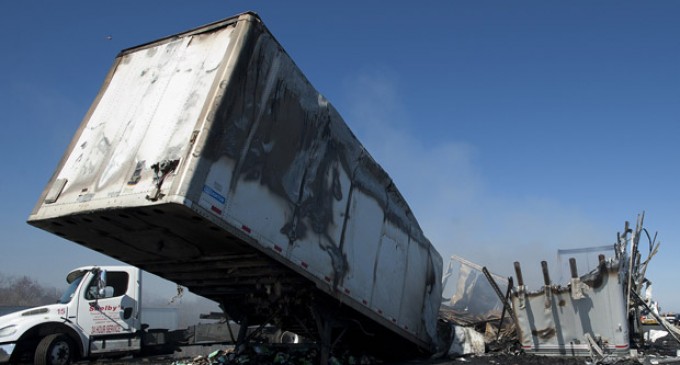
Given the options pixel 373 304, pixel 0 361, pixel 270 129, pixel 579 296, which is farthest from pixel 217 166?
pixel 579 296

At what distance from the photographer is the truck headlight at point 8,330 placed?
892 centimetres

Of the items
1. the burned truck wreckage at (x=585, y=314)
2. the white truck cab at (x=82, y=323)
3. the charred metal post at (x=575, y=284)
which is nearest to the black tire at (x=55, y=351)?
the white truck cab at (x=82, y=323)

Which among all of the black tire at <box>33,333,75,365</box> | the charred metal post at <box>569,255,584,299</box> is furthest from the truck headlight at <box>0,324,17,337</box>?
the charred metal post at <box>569,255,584,299</box>

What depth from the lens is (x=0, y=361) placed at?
28.7ft

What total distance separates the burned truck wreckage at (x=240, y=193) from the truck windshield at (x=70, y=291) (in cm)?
384

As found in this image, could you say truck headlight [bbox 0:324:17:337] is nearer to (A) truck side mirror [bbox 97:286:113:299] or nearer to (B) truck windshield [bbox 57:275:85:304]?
(B) truck windshield [bbox 57:275:85:304]

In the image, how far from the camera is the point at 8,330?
8977mm


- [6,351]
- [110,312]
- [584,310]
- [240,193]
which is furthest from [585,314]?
[6,351]

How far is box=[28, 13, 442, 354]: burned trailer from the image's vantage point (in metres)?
4.88

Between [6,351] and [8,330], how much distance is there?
357 millimetres

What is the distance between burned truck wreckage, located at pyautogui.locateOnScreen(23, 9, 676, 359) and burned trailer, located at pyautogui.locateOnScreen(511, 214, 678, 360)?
19 centimetres

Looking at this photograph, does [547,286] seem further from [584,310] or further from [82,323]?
[82,323]

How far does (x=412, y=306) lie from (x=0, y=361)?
7.18m

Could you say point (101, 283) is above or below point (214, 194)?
below
